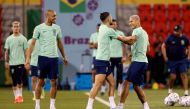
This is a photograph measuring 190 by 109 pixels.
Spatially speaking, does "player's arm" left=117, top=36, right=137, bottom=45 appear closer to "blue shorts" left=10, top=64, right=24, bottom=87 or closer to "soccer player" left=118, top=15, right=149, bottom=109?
"soccer player" left=118, top=15, right=149, bottom=109

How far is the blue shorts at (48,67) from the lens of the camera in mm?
17031

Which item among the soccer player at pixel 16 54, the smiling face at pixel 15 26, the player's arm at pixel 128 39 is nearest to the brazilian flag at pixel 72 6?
the soccer player at pixel 16 54

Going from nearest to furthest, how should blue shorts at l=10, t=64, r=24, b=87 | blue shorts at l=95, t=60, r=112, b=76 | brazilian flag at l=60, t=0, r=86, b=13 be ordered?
blue shorts at l=95, t=60, r=112, b=76, blue shorts at l=10, t=64, r=24, b=87, brazilian flag at l=60, t=0, r=86, b=13

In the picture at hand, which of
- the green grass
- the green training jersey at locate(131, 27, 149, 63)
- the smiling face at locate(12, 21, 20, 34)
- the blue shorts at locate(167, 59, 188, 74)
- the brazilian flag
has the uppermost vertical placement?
the brazilian flag

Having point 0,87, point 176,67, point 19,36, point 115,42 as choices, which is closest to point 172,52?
point 176,67

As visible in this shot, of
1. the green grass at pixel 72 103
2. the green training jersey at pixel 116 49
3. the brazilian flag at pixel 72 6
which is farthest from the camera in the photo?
the brazilian flag at pixel 72 6

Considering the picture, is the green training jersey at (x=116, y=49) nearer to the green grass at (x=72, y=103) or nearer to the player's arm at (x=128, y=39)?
the green grass at (x=72, y=103)

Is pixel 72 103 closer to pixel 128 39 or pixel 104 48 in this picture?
pixel 104 48

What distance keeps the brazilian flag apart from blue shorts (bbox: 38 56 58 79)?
1274 centimetres

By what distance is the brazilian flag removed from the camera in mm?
29688

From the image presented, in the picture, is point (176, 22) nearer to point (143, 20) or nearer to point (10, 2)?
point (143, 20)

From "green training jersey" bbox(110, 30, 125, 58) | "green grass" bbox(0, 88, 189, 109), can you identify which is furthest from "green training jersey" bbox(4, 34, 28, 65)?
"green training jersey" bbox(110, 30, 125, 58)

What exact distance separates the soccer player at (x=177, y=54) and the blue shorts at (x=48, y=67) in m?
7.56

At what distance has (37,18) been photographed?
31359 millimetres
